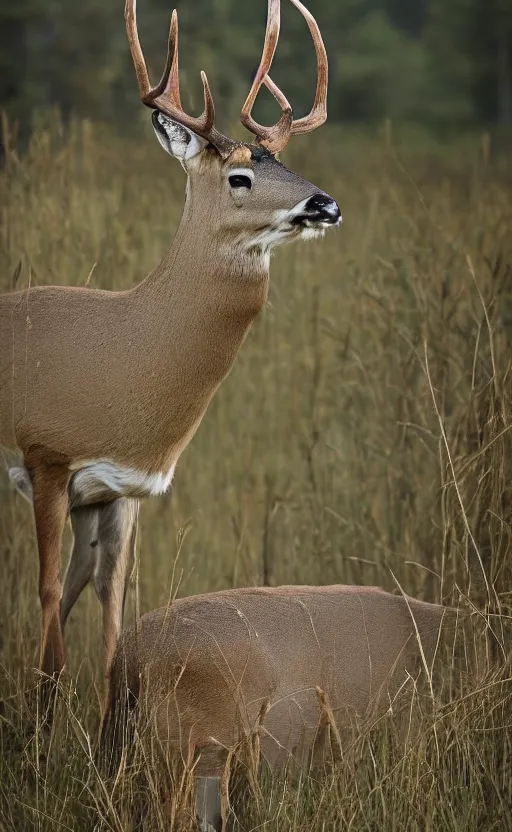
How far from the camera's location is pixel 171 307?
386 centimetres

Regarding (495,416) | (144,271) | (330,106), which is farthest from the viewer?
(330,106)

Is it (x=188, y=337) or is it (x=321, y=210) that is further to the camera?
(x=188, y=337)

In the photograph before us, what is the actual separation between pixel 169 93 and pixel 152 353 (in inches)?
29.2

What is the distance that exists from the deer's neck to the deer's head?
0.08 meters

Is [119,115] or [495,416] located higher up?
[119,115]

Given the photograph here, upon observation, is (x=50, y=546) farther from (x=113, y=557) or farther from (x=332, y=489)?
(x=332, y=489)

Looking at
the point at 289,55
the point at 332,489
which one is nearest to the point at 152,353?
the point at 332,489

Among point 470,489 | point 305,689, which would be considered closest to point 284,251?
point 470,489

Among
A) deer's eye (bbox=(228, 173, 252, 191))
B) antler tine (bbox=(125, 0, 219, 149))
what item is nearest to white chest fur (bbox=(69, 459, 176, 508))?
deer's eye (bbox=(228, 173, 252, 191))

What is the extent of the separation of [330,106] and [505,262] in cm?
2186

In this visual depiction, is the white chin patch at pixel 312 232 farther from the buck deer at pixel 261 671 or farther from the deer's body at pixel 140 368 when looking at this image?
the buck deer at pixel 261 671

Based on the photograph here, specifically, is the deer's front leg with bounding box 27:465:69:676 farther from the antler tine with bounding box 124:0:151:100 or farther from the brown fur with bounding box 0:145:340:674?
the antler tine with bounding box 124:0:151:100

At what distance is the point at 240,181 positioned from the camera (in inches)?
146

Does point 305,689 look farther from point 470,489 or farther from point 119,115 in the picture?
point 119,115
